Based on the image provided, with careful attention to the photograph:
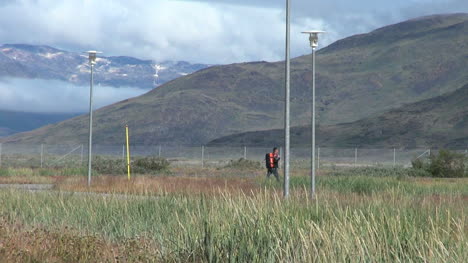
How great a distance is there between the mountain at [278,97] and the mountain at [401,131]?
1566 centimetres

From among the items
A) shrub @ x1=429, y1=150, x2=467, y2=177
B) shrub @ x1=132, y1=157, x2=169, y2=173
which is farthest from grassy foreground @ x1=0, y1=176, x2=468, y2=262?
shrub @ x1=132, y1=157, x2=169, y2=173

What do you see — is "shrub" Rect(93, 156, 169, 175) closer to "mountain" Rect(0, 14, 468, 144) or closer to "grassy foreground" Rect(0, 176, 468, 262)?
"grassy foreground" Rect(0, 176, 468, 262)

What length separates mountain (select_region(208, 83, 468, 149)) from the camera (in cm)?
11475

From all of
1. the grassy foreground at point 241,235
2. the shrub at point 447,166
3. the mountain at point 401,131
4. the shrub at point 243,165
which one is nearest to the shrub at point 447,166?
the shrub at point 447,166

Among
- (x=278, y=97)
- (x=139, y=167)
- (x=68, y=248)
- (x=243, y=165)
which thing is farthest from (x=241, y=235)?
(x=278, y=97)

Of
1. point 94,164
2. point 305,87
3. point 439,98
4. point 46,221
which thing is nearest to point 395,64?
point 305,87

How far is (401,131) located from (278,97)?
2226 inches

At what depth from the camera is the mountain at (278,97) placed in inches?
6250

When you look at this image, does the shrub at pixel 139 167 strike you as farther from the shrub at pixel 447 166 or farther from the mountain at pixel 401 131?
the mountain at pixel 401 131

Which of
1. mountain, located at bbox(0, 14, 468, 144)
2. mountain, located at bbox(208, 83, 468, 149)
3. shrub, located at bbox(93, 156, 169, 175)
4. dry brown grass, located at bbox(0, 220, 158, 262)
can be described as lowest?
Result: dry brown grass, located at bbox(0, 220, 158, 262)

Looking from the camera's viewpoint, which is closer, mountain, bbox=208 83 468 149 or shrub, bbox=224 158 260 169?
shrub, bbox=224 158 260 169

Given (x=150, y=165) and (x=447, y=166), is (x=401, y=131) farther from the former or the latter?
(x=447, y=166)

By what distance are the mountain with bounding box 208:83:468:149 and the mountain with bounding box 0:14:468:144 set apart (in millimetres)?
15664

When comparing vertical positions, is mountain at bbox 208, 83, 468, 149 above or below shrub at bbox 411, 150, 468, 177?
above
